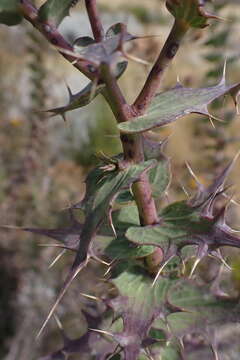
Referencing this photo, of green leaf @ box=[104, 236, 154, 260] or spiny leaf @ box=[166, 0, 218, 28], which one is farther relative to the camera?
green leaf @ box=[104, 236, 154, 260]

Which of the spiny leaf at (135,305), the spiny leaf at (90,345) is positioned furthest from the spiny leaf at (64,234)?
the spiny leaf at (90,345)

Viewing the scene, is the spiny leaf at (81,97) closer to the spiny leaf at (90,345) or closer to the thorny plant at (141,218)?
the thorny plant at (141,218)

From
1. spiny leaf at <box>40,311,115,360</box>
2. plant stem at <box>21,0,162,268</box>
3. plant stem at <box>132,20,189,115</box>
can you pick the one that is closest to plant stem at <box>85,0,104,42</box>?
plant stem at <box>21,0,162,268</box>

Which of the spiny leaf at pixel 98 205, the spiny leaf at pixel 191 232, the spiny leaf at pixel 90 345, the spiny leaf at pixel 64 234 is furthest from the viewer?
the spiny leaf at pixel 90 345

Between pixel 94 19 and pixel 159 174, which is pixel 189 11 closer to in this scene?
pixel 94 19

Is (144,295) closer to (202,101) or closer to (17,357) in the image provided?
(202,101)

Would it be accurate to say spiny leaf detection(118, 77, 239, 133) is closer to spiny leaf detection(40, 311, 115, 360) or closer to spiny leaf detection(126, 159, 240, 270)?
spiny leaf detection(126, 159, 240, 270)
